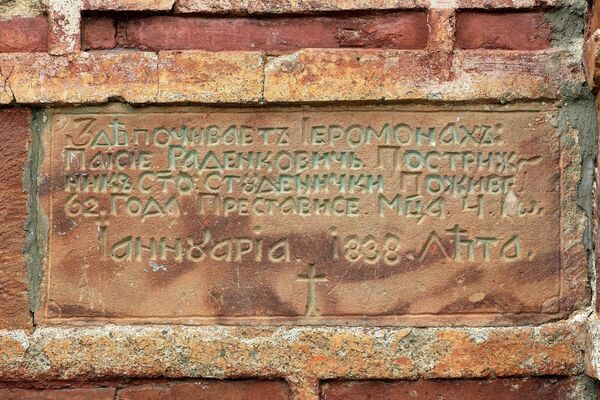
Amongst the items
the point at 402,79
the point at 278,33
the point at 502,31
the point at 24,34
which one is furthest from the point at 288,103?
the point at 24,34

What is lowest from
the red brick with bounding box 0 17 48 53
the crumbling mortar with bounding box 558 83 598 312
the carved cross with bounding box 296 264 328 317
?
the carved cross with bounding box 296 264 328 317

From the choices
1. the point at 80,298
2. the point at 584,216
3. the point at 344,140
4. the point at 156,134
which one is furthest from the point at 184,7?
the point at 584,216

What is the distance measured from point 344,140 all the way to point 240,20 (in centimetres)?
57

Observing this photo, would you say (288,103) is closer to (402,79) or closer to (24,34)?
(402,79)

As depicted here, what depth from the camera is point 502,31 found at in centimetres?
288

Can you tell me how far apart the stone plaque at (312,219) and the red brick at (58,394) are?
248mm

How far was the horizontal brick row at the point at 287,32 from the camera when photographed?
287cm

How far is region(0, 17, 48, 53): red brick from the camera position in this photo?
289 centimetres

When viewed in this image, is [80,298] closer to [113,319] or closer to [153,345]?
[113,319]

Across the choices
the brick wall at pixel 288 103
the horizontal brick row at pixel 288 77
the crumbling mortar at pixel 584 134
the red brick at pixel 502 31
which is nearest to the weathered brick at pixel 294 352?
the brick wall at pixel 288 103

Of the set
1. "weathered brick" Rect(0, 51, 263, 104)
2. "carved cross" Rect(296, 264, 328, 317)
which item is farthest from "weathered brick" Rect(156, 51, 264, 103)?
"carved cross" Rect(296, 264, 328, 317)

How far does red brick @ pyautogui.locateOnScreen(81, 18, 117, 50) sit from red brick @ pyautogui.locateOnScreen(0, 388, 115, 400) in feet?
4.00

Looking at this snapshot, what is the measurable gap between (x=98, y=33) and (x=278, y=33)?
0.65 metres

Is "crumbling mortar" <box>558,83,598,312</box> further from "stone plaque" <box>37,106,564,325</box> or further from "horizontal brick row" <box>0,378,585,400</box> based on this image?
"horizontal brick row" <box>0,378,585,400</box>
